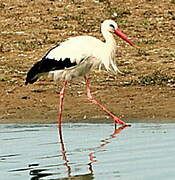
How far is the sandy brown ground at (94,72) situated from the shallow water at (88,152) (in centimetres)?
88

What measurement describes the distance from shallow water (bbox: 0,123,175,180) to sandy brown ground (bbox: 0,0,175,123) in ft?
2.88

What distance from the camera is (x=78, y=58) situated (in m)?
11.6

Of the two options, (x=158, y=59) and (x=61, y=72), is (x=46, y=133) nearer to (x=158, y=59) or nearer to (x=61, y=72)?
(x=61, y=72)

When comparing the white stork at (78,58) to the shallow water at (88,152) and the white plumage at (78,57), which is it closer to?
the white plumage at (78,57)

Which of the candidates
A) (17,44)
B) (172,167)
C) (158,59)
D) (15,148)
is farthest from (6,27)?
(172,167)

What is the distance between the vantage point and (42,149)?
9.17 meters

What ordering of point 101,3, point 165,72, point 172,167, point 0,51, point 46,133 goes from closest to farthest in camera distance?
point 172,167 < point 46,133 < point 165,72 < point 0,51 < point 101,3

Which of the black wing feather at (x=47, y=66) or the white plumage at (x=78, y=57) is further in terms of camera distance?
the black wing feather at (x=47, y=66)

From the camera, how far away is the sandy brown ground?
39.5ft

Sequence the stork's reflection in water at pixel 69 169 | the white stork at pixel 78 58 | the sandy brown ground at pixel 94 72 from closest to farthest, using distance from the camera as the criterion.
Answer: the stork's reflection in water at pixel 69 169, the white stork at pixel 78 58, the sandy brown ground at pixel 94 72

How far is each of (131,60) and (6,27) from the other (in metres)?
4.14

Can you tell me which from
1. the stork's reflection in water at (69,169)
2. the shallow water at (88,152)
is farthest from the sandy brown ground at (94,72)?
the stork's reflection in water at (69,169)

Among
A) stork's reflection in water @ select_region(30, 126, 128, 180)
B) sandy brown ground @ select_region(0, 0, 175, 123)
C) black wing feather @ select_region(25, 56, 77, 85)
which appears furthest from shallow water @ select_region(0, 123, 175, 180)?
black wing feather @ select_region(25, 56, 77, 85)

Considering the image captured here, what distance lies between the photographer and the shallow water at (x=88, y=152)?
782cm
